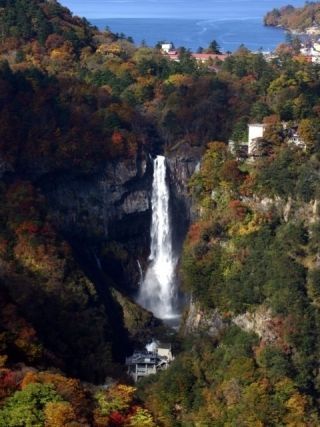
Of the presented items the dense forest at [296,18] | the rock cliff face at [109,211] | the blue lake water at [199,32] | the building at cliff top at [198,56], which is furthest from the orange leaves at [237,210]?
the dense forest at [296,18]

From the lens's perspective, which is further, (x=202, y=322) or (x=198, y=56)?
(x=198, y=56)

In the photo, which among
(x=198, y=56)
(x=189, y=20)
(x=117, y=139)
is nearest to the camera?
(x=117, y=139)

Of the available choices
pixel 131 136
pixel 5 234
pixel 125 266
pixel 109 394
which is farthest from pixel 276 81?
pixel 109 394

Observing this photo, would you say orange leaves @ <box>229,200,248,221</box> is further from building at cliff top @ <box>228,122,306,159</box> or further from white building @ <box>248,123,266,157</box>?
white building @ <box>248,123,266,157</box>

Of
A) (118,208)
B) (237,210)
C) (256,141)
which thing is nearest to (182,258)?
(237,210)

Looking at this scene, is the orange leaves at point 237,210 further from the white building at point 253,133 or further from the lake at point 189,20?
the lake at point 189,20

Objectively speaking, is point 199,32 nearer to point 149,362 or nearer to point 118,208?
point 118,208

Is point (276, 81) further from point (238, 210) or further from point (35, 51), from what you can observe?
point (35, 51)
